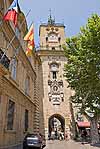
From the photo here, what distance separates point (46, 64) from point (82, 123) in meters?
11.9

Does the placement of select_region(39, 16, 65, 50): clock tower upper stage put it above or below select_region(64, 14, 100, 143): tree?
above

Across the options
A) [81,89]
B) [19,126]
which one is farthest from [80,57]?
[19,126]

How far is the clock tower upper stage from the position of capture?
43.1 meters

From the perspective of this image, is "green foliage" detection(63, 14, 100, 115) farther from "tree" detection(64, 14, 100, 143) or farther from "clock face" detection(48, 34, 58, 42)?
"clock face" detection(48, 34, 58, 42)

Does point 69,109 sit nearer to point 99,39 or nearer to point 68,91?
point 68,91

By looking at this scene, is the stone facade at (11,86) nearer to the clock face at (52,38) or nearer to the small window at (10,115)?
the small window at (10,115)

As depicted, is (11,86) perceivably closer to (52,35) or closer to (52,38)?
(52,38)

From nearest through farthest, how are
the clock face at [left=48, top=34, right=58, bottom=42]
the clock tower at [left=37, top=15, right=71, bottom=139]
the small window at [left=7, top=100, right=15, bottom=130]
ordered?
the small window at [left=7, top=100, right=15, bottom=130] → the clock tower at [left=37, top=15, right=71, bottom=139] → the clock face at [left=48, top=34, right=58, bottom=42]

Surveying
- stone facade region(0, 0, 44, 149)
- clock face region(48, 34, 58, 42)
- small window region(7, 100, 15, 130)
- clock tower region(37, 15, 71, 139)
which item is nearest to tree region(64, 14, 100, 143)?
stone facade region(0, 0, 44, 149)

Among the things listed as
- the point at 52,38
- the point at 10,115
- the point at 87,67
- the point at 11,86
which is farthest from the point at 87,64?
the point at 52,38

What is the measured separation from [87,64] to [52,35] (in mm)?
23676

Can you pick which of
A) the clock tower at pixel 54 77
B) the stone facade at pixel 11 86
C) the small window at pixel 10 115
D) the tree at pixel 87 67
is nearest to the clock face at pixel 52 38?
the clock tower at pixel 54 77

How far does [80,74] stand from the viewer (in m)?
24.1

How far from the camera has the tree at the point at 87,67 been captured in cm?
2100
